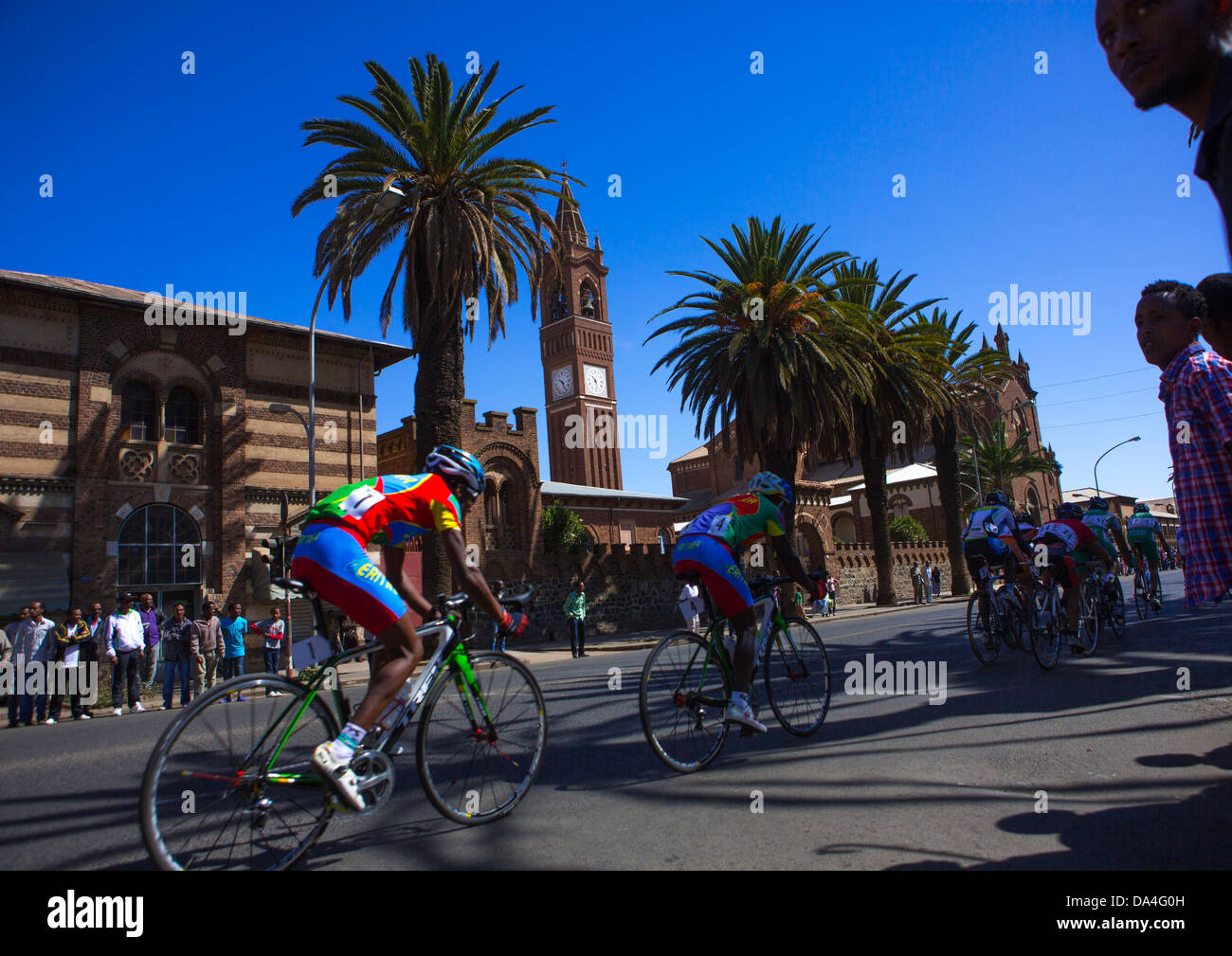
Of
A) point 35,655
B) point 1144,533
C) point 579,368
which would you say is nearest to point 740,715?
point 1144,533

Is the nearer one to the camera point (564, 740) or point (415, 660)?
point (415, 660)

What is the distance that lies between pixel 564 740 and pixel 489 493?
29236mm

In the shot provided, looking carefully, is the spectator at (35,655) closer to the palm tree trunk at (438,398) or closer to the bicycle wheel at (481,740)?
the palm tree trunk at (438,398)

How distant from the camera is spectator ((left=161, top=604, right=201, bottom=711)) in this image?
12.9m

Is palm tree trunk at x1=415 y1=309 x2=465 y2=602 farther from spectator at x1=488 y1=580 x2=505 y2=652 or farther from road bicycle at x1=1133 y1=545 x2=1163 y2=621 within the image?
road bicycle at x1=1133 y1=545 x2=1163 y2=621

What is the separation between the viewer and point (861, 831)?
3322 mm

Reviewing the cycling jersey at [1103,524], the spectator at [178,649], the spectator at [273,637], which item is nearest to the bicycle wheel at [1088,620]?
the cycling jersey at [1103,524]

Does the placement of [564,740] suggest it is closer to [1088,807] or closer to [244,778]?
[244,778]

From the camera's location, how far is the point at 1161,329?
3510 millimetres

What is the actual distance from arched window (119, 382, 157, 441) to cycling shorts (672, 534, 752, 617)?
2170 cm

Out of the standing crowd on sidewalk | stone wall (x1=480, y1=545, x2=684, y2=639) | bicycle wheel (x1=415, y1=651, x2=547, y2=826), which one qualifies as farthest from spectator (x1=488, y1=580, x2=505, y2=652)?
bicycle wheel (x1=415, y1=651, x2=547, y2=826)

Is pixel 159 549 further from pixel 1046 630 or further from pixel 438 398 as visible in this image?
pixel 1046 630

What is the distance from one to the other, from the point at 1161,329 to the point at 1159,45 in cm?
181
